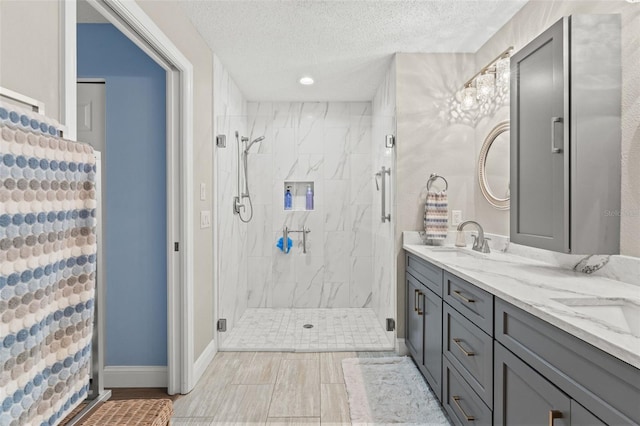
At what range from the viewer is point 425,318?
2385 mm

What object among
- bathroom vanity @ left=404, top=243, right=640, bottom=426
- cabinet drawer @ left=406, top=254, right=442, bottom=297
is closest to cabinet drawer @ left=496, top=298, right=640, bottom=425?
bathroom vanity @ left=404, top=243, right=640, bottom=426

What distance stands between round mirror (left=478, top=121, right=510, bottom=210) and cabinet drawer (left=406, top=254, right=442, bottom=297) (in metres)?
0.70

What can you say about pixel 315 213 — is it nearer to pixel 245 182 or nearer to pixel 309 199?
pixel 309 199

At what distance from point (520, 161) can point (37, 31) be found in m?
2.05

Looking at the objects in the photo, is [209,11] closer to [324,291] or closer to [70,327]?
[70,327]

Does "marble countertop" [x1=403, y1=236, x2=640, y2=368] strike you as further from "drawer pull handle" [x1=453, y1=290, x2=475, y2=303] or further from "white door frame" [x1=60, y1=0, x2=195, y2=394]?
"white door frame" [x1=60, y1=0, x2=195, y2=394]

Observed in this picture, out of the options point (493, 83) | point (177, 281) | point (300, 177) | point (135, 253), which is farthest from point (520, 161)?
point (135, 253)

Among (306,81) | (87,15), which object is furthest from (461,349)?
(87,15)

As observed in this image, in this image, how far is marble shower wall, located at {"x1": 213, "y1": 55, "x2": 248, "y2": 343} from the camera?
2.94 m

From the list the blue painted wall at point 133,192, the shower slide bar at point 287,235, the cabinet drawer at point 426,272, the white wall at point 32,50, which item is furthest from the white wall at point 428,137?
the white wall at point 32,50

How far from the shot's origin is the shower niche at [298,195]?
3297 mm

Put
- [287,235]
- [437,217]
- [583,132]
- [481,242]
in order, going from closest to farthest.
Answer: [583,132] → [481,242] → [437,217] → [287,235]

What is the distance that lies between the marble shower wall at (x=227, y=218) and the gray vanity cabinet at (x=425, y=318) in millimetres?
1522

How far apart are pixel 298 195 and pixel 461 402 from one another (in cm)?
208
